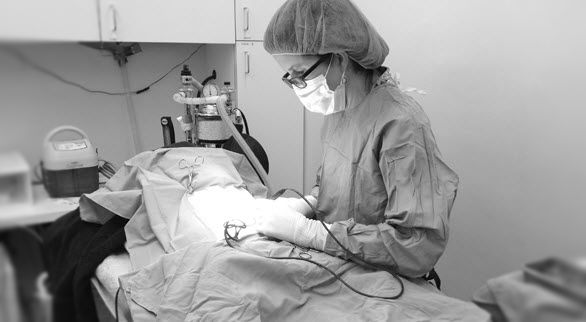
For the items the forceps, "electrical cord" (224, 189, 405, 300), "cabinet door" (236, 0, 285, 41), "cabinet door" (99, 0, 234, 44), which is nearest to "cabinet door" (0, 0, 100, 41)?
"electrical cord" (224, 189, 405, 300)

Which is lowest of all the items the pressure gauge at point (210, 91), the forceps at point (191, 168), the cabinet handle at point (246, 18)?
the forceps at point (191, 168)

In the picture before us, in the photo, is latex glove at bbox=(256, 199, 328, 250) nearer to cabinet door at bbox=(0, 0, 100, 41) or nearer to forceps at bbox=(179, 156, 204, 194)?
forceps at bbox=(179, 156, 204, 194)

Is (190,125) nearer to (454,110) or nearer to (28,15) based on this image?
(454,110)

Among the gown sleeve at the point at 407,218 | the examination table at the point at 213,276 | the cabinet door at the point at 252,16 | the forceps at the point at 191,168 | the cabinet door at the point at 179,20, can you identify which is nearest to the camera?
the examination table at the point at 213,276

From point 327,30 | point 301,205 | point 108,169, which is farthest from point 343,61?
point 108,169

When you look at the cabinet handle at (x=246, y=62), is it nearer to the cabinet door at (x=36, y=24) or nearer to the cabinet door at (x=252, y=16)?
the cabinet door at (x=252, y=16)

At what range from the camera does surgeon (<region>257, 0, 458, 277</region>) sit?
1.12 meters

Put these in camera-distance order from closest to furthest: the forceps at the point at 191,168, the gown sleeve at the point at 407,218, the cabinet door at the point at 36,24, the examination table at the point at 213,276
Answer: the cabinet door at the point at 36,24 → the examination table at the point at 213,276 → the gown sleeve at the point at 407,218 → the forceps at the point at 191,168

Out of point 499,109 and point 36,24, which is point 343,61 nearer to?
point 499,109

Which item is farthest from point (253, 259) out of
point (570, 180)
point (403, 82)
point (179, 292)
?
point (403, 82)

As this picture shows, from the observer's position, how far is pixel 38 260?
1.13 feet

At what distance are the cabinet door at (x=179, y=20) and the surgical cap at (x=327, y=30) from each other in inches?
26.3

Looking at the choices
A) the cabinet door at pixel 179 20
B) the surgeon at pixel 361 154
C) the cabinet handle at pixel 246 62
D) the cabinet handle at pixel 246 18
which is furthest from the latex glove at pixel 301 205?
the cabinet handle at pixel 246 18

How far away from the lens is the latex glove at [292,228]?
1188 millimetres
